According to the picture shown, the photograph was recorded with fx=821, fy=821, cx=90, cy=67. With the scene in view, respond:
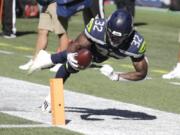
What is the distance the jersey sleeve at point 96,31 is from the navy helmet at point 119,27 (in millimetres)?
113

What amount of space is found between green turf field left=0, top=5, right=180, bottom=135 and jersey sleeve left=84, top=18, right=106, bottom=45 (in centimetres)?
101

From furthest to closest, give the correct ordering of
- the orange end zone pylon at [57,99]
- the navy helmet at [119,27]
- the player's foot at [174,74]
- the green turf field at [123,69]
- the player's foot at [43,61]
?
the player's foot at [174,74], the green turf field at [123,69], the player's foot at [43,61], the navy helmet at [119,27], the orange end zone pylon at [57,99]

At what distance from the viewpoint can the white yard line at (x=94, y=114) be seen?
7496 mm

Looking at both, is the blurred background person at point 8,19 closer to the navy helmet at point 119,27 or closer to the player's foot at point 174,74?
the player's foot at point 174,74

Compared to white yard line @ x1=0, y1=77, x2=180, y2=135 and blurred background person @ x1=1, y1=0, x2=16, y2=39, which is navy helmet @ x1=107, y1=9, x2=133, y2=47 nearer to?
white yard line @ x1=0, y1=77, x2=180, y2=135

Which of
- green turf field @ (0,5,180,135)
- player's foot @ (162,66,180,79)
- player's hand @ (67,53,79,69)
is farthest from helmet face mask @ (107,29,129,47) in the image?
player's foot @ (162,66,180,79)

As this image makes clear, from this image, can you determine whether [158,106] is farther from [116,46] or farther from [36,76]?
[36,76]

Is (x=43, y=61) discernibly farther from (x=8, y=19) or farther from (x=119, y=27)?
(x=8, y=19)

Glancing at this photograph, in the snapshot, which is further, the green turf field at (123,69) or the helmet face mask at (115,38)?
the green turf field at (123,69)

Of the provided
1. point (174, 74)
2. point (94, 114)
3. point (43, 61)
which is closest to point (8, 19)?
point (174, 74)

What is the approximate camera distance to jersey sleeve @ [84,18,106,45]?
25.5 feet

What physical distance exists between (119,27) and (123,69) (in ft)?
16.2

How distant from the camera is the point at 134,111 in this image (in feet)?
28.5

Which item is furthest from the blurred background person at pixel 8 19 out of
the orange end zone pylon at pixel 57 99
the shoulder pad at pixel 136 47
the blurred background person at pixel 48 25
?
the orange end zone pylon at pixel 57 99
